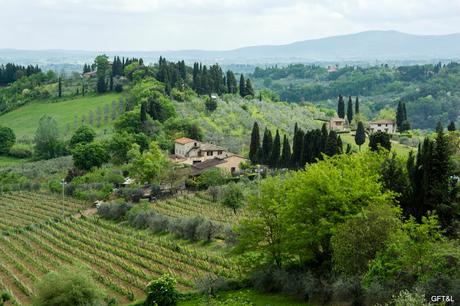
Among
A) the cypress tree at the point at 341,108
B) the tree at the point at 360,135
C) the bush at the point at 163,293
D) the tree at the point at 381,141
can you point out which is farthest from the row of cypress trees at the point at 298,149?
the cypress tree at the point at 341,108

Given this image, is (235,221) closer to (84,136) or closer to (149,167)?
(149,167)

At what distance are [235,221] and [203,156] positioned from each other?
2934 centimetres

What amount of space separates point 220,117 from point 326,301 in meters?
68.1

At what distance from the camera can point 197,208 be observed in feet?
169

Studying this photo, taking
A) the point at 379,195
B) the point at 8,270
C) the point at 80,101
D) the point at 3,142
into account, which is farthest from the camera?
the point at 80,101

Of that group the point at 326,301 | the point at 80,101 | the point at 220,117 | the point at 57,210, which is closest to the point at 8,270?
the point at 57,210

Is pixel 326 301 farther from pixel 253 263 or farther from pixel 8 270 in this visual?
pixel 8 270

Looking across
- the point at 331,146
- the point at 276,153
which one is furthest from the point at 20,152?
the point at 331,146

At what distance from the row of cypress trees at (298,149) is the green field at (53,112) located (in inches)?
1581

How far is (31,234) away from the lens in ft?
154

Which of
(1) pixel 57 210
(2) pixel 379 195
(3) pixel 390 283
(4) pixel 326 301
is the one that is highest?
(2) pixel 379 195

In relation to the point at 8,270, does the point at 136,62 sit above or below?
above

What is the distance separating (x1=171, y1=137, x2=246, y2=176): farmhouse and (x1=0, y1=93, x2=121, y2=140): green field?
2848cm

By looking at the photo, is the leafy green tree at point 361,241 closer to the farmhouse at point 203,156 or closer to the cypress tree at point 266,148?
the farmhouse at point 203,156
